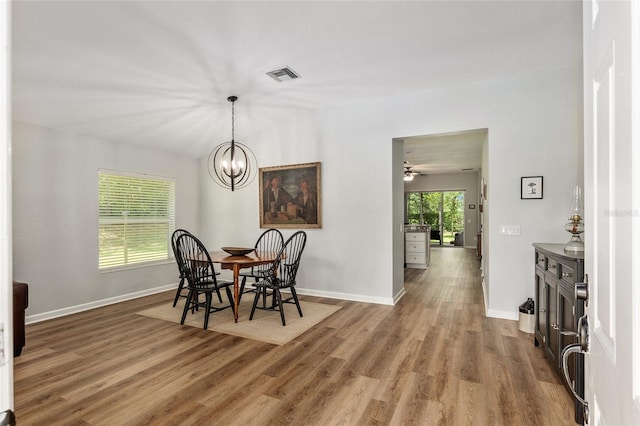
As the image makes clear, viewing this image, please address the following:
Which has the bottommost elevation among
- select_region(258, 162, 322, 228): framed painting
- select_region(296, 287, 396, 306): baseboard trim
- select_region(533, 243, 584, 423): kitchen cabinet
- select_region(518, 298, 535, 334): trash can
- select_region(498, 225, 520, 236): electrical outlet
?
select_region(296, 287, 396, 306): baseboard trim

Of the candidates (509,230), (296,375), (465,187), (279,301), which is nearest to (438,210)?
(465,187)

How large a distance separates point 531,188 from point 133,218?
537cm

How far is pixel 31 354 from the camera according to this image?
3014 mm

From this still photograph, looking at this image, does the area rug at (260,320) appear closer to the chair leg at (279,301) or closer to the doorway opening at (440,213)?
the chair leg at (279,301)

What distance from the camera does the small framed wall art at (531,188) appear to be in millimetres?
3705

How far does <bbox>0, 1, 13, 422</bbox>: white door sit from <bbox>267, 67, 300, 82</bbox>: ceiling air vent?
10.6ft

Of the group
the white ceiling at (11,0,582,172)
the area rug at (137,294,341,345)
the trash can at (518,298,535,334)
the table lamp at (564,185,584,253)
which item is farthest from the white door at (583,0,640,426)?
the trash can at (518,298,535,334)

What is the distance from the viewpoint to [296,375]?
260 centimetres

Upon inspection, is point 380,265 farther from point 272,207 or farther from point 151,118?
point 151,118

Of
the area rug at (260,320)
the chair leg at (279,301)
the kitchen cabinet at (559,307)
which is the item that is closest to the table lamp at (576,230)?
the kitchen cabinet at (559,307)

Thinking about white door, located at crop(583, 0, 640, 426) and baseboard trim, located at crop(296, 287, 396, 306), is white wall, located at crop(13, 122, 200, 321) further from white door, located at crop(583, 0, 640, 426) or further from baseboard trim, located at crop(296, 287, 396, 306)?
white door, located at crop(583, 0, 640, 426)

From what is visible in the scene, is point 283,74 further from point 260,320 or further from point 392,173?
point 260,320

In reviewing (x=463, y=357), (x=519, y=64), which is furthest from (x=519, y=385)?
(x=519, y=64)

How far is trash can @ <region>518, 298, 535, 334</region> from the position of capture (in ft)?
11.3
